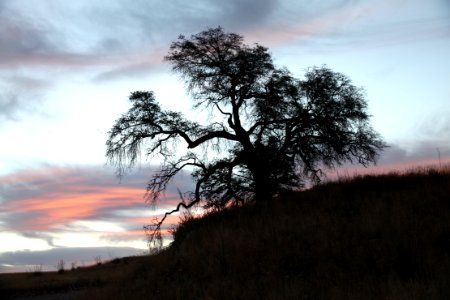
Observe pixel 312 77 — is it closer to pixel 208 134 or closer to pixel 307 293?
pixel 208 134

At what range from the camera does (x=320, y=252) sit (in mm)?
16469

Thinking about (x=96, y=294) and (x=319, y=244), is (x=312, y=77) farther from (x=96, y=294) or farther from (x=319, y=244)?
(x=96, y=294)

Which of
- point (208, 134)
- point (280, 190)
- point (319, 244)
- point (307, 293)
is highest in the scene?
point (208, 134)

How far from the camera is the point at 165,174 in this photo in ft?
88.0

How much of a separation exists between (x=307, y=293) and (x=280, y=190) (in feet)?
39.5

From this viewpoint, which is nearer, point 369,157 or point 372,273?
point 372,273

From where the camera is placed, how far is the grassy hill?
552 inches

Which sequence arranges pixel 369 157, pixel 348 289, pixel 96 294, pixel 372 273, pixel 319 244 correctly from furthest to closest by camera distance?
pixel 369 157
pixel 96 294
pixel 319 244
pixel 372 273
pixel 348 289

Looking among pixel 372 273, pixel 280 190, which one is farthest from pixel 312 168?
pixel 372 273

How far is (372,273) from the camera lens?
Result: 48.3 feet

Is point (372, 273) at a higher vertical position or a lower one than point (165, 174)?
lower

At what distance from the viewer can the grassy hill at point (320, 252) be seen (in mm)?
14031

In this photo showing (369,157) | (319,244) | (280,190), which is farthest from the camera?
(369,157)

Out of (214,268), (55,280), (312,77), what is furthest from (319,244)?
(55,280)
